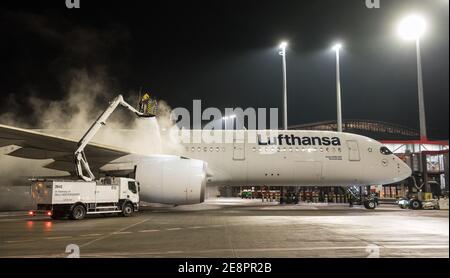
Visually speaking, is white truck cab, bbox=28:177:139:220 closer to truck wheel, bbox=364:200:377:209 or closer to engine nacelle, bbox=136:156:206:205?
engine nacelle, bbox=136:156:206:205

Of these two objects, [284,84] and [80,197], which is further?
[284,84]

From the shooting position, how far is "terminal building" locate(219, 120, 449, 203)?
2965 centimetres

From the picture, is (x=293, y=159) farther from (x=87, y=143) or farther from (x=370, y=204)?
(x=87, y=143)

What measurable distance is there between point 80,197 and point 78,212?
0.56 m

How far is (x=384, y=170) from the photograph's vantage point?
21469 mm

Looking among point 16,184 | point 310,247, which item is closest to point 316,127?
point 16,184

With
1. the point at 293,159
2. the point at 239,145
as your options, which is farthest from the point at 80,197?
the point at 293,159

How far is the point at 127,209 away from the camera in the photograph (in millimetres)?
16797

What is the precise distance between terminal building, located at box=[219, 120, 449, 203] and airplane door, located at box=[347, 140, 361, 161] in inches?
212

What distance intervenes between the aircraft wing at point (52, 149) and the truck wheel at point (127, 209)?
2.47m

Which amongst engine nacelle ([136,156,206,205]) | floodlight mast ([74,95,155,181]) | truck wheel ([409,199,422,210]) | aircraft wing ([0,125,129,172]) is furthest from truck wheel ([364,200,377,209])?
floodlight mast ([74,95,155,181])

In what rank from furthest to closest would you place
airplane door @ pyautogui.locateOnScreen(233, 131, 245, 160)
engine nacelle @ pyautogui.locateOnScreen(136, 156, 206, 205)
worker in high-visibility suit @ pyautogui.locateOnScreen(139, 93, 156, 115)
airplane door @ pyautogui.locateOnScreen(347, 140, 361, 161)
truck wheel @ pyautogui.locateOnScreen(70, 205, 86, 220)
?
airplane door @ pyautogui.locateOnScreen(347, 140, 361, 161), airplane door @ pyautogui.locateOnScreen(233, 131, 245, 160), worker in high-visibility suit @ pyautogui.locateOnScreen(139, 93, 156, 115), engine nacelle @ pyautogui.locateOnScreen(136, 156, 206, 205), truck wheel @ pyautogui.locateOnScreen(70, 205, 86, 220)
